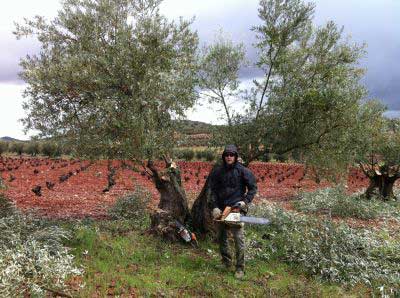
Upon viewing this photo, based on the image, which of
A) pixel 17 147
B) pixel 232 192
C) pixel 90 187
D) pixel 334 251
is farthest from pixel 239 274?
pixel 17 147

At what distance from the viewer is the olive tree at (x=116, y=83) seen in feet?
34.8

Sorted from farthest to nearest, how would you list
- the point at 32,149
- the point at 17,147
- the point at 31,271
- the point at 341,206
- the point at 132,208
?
the point at 17,147, the point at 32,149, the point at 341,206, the point at 132,208, the point at 31,271

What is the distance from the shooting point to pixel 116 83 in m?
10.7

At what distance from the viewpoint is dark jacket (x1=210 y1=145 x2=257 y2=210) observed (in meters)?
9.31

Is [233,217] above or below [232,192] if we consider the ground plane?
below

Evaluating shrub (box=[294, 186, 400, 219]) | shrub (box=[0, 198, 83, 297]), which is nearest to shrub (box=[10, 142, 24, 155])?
shrub (box=[294, 186, 400, 219])

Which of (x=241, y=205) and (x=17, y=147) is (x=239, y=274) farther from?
(x=17, y=147)

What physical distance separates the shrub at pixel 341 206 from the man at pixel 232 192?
7.75 metres

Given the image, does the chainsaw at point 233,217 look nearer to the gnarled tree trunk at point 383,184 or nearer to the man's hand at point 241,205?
the man's hand at point 241,205

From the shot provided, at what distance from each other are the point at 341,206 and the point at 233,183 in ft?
31.5

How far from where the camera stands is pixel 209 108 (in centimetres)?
1484

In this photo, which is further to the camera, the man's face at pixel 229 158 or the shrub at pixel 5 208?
the shrub at pixel 5 208

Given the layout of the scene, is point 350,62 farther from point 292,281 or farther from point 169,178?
point 292,281

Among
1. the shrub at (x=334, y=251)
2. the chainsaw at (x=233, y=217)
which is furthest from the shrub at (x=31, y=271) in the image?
the shrub at (x=334, y=251)
